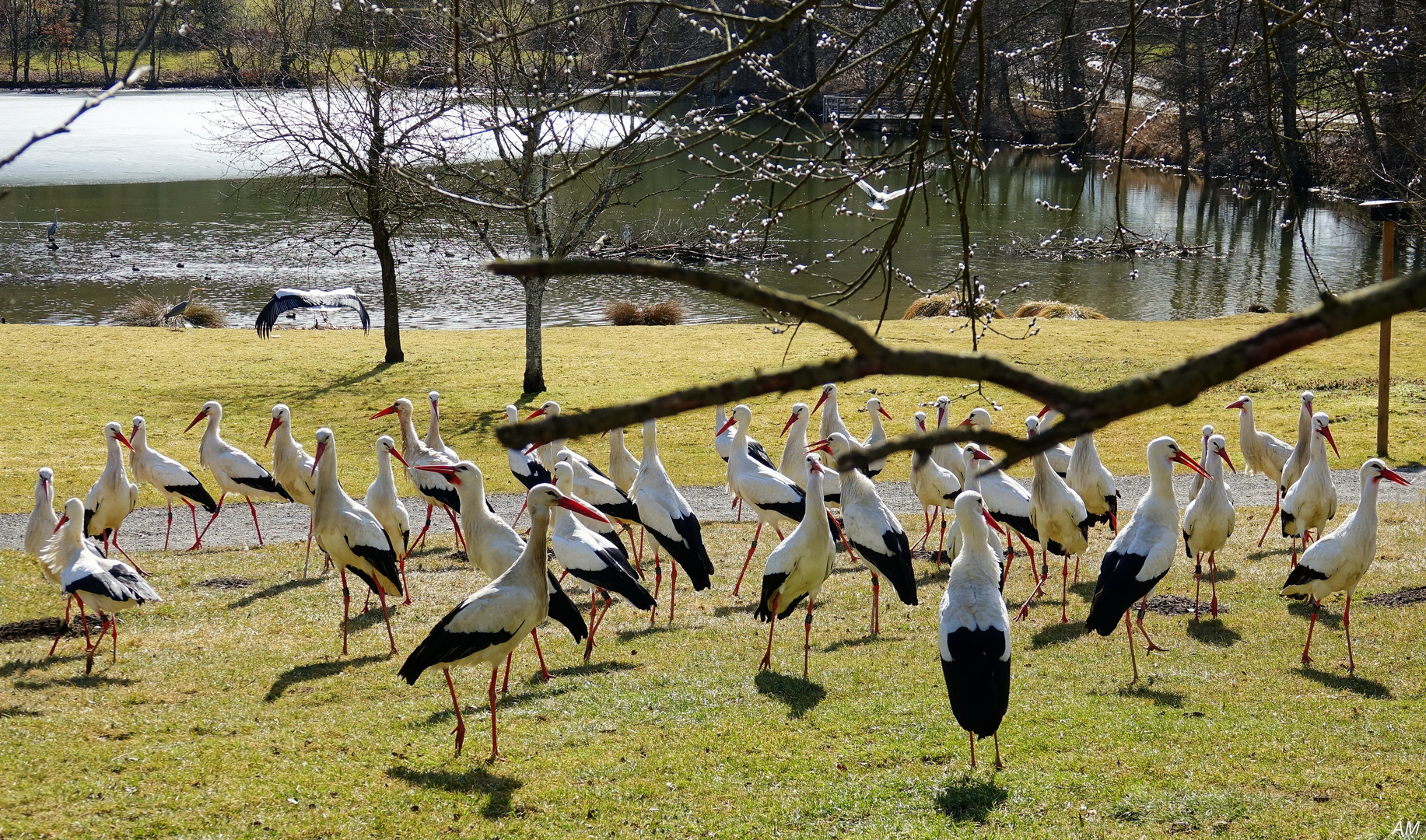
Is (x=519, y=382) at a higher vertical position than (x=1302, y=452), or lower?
lower

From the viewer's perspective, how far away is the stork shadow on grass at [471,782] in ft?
18.5

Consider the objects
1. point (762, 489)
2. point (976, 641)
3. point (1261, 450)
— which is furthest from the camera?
point (1261, 450)

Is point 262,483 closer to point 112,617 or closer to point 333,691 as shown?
point 112,617

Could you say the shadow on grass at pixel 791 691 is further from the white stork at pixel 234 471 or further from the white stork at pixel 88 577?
the white stork at pixel 234 471

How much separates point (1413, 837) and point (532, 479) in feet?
30.1

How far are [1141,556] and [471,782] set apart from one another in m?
4.46

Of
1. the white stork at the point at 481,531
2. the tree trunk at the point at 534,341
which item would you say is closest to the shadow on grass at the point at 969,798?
the white stork at the point at 481,531

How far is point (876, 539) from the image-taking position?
8.40 metres

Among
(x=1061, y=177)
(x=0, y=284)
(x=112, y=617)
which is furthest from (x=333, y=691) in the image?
(x=1061, y=177)

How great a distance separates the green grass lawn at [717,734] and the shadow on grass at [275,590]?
0.19m

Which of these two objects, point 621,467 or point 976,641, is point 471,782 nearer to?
point 976,641

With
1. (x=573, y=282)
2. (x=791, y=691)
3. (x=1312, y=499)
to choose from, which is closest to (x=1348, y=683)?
(x=1312, y=499)

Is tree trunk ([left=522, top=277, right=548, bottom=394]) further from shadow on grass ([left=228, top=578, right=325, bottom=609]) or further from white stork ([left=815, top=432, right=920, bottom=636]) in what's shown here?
white stork ([left=815, top=432, right=920, bottom=636])

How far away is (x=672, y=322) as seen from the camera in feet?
99.1
